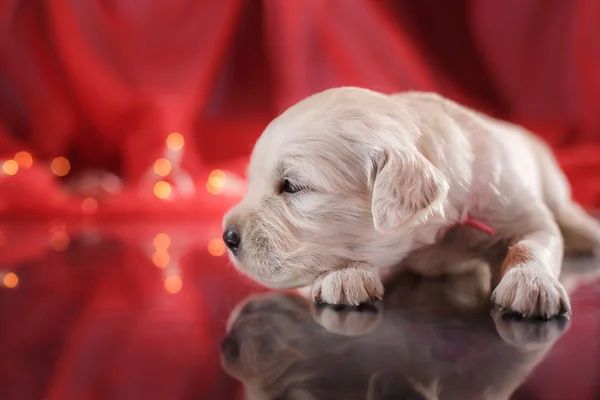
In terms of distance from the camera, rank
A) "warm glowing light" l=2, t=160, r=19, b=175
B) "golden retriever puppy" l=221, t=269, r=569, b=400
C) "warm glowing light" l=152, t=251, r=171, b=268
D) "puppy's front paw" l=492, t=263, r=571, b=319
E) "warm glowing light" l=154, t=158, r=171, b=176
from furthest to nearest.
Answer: "warm glowing light" l=154, t=158, r=171, b=176, "warm glowing light" l=2, t=160, r=19, b=175, "warm glowing light" l=152, t=251, r=171, b=268, "puppy's front paw" l=492, t=263, r=571, b=319, "golden retriever puppy" l=221, t=269, r=569, b=400

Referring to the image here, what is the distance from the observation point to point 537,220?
1180 mm

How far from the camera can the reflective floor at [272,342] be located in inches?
29.6

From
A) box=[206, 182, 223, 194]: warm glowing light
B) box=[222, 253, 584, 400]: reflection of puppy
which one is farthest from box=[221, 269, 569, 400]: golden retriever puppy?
box=[206, 182, 223, 194]: warm glowing light

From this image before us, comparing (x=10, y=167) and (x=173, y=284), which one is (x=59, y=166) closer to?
(x=10, y=167)

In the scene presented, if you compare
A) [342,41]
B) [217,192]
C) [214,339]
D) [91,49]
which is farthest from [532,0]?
[214,339]

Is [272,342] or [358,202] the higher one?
[358,202]

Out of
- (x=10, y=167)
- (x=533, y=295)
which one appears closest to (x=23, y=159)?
(x=10, y=167)

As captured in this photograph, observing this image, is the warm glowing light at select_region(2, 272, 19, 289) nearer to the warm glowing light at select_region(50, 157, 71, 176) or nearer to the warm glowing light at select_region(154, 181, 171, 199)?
the warm glowing light at select_region(154, 181, 171, 199)

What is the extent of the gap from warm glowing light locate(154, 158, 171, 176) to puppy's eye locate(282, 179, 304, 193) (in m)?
1.16

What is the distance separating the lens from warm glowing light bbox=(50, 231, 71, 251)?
162 cm

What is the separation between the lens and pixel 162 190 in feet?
6.71

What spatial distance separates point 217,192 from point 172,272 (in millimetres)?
672

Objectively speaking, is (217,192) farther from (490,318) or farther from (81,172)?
(490,318)

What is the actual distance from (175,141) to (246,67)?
411mm
